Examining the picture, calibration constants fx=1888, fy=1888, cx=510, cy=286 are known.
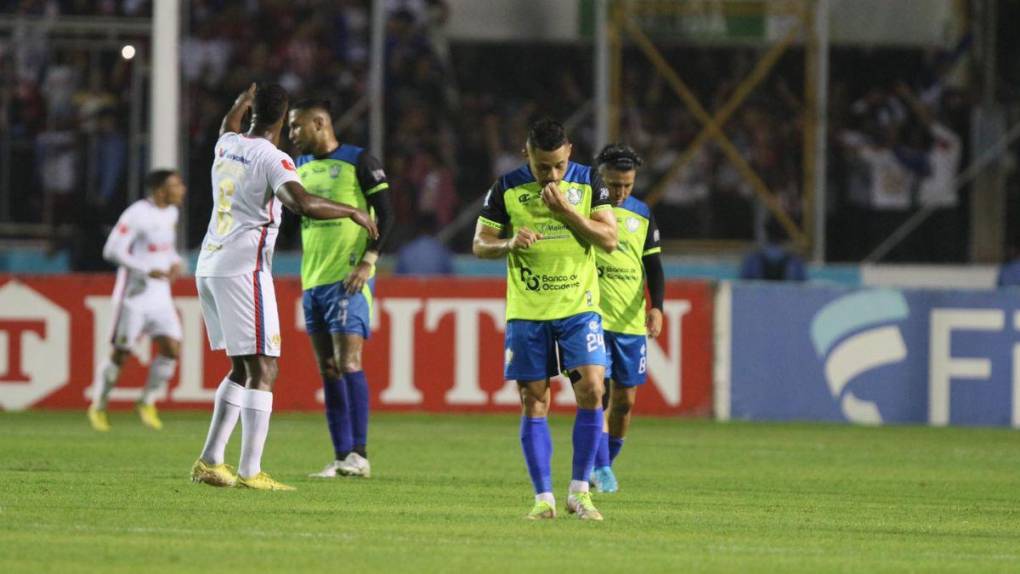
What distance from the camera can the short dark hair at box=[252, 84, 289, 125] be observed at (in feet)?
34.0

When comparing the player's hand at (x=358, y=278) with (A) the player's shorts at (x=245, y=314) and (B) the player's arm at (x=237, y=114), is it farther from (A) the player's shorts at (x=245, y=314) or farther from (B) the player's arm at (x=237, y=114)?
(B) the player's arm at (x=237, y=114)

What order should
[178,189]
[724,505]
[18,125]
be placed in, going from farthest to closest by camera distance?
[18,125]
[178,189]
[724,505]

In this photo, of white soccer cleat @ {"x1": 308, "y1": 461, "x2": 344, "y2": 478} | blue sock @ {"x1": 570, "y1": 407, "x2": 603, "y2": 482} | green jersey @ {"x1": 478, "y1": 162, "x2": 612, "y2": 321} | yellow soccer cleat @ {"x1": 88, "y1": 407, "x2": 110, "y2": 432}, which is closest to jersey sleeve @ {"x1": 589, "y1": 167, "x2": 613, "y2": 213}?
green jersey @ {"x1": 478, "y1": 162, "x2": 612, "y2": 321}

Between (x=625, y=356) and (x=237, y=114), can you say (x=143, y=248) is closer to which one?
(x=237, y=114)

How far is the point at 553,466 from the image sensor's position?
1300 centimetres

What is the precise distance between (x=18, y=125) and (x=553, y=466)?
1103cm

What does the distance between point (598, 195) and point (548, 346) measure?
2.56 feet

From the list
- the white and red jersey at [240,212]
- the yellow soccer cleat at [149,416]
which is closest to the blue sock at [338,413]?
the white and red jersey at [240,212]

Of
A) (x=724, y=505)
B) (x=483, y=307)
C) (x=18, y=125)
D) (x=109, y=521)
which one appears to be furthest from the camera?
(x=18, y=125)

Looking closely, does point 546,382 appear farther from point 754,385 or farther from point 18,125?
point 18,125

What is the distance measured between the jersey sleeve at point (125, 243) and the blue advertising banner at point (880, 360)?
5937 mm

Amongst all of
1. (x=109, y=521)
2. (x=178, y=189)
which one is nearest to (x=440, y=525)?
(x=109, y=521)

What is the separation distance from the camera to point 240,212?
10398 mm

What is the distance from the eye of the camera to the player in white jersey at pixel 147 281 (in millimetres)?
16547
